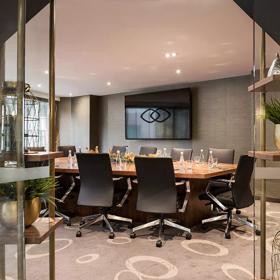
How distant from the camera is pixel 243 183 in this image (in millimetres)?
3607

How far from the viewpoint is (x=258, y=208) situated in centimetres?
223

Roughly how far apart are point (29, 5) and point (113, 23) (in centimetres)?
147

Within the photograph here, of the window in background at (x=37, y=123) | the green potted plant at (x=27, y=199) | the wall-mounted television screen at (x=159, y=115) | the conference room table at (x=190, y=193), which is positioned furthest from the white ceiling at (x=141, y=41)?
the conference room table at (x=190, y=193)

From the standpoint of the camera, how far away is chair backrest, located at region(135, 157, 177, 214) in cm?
330

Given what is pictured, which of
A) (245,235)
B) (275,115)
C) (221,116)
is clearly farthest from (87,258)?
(221,116)

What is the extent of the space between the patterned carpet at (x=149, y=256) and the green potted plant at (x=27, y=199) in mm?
424

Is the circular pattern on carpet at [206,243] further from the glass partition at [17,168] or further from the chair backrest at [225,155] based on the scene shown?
the chair backrest at [225,155]

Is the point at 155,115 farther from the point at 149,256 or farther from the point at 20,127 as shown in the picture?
the point at 20,127

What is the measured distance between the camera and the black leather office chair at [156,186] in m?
3.30

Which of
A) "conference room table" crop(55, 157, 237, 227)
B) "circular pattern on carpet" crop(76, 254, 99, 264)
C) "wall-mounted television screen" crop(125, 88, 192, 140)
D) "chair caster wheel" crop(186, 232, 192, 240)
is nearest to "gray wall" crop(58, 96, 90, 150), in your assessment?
"wall-mounted television screen" crop(125, 88, 192, 140)

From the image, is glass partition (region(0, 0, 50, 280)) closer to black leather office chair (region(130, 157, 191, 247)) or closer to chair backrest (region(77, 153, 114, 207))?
black leather office chair (region(130, 157, 191, 247))

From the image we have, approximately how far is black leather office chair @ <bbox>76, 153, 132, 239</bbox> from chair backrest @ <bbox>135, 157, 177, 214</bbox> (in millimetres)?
407

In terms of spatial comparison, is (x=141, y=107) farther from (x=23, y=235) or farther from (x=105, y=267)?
(x=23, y=235)

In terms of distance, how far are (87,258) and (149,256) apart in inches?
23.3
